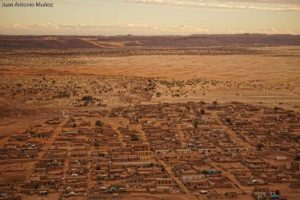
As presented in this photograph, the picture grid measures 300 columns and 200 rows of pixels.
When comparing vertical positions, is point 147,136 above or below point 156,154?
above

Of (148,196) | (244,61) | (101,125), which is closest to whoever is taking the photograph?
(148,196)

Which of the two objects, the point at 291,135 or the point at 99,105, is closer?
the point at 291,135

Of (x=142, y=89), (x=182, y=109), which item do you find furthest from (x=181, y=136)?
(x=142, y=89)

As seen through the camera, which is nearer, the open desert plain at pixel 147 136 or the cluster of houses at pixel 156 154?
the cluster of houses at pixel 156 154

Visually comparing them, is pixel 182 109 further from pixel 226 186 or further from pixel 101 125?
pixel 226 186

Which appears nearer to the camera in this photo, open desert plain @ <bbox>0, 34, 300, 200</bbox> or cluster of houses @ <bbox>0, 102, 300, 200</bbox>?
cluster of houses @ <bbox>0, 102, 300, 200</bbox>

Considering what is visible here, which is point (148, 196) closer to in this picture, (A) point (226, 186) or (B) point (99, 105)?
(A) point (226, 186)

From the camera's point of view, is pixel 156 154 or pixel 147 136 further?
pixel 147 136

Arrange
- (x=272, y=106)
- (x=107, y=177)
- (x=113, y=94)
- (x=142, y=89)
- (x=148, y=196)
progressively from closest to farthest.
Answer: (x=148, y=196), (x=107, y=177), (x=272, y=106), (x=113, y=94), (x=142, y=89)
